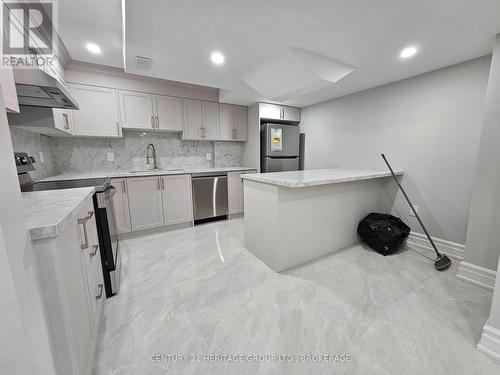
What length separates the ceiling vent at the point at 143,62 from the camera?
6.48 feet

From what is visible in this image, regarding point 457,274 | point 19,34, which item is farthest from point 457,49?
point 19,34

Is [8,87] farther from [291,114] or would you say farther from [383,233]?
[291,114]

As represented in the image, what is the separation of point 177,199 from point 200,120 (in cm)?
143

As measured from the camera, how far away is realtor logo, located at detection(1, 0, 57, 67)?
1254 millimetres

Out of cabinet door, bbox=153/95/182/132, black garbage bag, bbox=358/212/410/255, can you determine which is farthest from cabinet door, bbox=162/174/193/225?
black garbage bag, bbox=358/212/410/255

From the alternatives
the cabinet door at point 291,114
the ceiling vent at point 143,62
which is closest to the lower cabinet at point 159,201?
the ceiling vent at point 143,62

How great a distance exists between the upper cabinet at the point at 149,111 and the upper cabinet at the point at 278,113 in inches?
57.5

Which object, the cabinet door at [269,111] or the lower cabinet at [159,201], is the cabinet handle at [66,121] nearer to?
the lower cabinet at [159,201]

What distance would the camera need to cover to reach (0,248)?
565mm

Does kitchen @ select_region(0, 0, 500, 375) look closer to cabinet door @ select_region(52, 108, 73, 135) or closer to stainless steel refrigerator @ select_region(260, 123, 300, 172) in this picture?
cabinet door @ select_region(52, 108, 73, 135)

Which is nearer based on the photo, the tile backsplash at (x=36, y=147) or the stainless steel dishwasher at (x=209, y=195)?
the tile backsplash at (x=36, y=147)

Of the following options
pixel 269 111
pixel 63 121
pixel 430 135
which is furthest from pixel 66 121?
pixel 430 135

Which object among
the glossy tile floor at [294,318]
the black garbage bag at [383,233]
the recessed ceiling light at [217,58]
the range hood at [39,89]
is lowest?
the glossy tile floor at [294,318]

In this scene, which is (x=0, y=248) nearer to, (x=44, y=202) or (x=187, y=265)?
(x=44, y=202)
